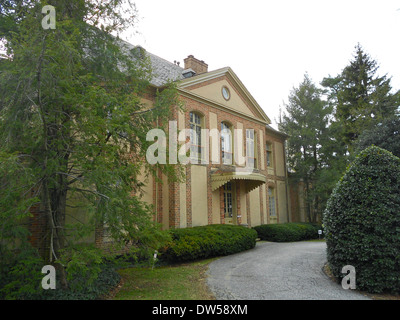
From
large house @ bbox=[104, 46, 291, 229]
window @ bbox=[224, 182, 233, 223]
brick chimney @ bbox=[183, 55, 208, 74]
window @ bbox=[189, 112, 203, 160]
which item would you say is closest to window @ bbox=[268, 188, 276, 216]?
large house @ bbox=[104, 46, 291, 229]

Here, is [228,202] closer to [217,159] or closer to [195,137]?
[217,159]

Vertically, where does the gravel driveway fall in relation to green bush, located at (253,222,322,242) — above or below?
below

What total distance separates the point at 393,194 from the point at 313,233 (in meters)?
13.1

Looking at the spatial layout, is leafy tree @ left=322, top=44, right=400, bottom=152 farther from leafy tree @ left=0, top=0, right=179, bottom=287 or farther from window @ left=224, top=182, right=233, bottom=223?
leafy tree @ left=0, top=0, right=179, bottom=287

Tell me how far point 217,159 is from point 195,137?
174cm

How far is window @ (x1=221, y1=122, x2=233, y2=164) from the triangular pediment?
43.3 inches

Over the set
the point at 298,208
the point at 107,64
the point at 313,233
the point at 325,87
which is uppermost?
the point at 325,87

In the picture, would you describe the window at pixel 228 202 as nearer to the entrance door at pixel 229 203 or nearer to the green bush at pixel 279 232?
the entrance door at pixel 229 203

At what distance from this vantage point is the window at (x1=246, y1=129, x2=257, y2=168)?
689 inches

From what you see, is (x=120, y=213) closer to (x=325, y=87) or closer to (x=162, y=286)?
(x=162, y=286)

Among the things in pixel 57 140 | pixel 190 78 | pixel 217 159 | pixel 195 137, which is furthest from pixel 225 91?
pixel 57 140

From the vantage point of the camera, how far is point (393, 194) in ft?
21.9

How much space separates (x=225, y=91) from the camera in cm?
1656
